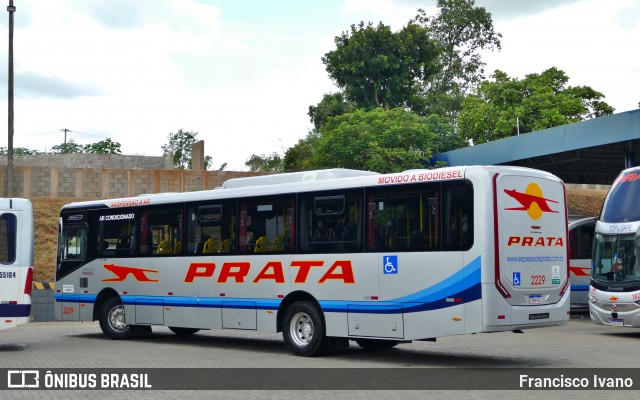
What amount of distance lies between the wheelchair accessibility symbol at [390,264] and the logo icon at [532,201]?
6.97ft

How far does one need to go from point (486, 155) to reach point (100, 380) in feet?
→ 89.2

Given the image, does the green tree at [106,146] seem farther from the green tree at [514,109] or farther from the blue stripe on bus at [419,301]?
the blue stripe on bus at [419,301]

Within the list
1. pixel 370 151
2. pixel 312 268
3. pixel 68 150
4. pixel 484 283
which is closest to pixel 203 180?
pixel 370 151

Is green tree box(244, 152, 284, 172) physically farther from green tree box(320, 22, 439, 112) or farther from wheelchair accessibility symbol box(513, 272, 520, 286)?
wheelchair accessibility symbol box(513, 272, 520, 286)

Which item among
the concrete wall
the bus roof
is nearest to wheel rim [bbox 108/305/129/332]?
the bus roof

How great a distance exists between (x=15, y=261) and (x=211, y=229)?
3.88 metres

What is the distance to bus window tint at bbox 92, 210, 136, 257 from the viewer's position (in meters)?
21.0

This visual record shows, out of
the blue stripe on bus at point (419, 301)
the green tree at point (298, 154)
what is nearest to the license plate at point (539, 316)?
the blue stripe on bus at point (419, 301)

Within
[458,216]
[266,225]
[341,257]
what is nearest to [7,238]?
[266,225]

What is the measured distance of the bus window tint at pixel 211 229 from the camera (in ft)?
61.2

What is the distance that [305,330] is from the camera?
669 inches

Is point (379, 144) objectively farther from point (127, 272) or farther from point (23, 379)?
point (23, 379)

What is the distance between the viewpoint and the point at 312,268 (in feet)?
55.5

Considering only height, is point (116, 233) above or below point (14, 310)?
above
